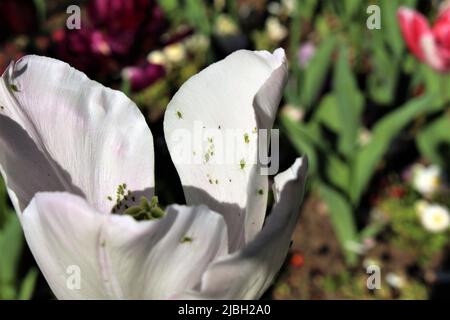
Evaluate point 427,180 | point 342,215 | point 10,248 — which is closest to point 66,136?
point 10,248

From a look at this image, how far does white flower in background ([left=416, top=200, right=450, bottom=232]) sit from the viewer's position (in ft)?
5.94

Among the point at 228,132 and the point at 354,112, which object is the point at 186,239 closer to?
the point at 228,132

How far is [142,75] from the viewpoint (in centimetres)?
138

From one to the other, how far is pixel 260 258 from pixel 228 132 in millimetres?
156

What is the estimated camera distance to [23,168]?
542 millimetres

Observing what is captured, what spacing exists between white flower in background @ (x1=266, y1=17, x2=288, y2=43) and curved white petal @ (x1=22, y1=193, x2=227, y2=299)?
2.29m

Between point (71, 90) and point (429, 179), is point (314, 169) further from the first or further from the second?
point (71, 90)

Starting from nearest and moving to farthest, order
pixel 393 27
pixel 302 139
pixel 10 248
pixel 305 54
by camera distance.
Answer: pixel 10 248
pixel 302 139
pixel 393 27
pixel 305 54

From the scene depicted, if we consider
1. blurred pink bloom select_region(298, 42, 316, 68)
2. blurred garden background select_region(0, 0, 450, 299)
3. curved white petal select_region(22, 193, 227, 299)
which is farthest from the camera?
blurred pink bloom select_region(298, 42, 316, 68)

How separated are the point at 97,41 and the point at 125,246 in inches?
33.5

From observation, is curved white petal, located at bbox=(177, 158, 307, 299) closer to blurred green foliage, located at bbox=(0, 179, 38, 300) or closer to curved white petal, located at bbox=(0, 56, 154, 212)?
curved white petal, located at bbox=(0, 56, 154, 212)

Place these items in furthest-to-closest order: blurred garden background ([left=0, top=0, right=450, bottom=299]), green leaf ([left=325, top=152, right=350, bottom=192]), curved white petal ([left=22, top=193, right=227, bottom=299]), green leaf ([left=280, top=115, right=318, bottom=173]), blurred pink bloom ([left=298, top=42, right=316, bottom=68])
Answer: blurred pink bloom ([left=298, top=42, right=316, bottom=68]) < green leaf ([left=325, top=152, right=350, bottom=192]) < green leaf ([left=280, top=115, right=318, bottom=173]) < blurred garden background ([left=0, top=0, right=450, bottom=299]) < curved white petal ([left=22, top=193, right=227, bottom=299])

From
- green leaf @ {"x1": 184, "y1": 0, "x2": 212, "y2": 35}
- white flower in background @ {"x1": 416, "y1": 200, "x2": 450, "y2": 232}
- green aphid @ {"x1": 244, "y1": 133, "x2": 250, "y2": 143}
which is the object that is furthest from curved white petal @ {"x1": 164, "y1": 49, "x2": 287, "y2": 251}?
green leaf @ {"x1": 184, "y1": 0, "x2": 212, "y2": 35}
